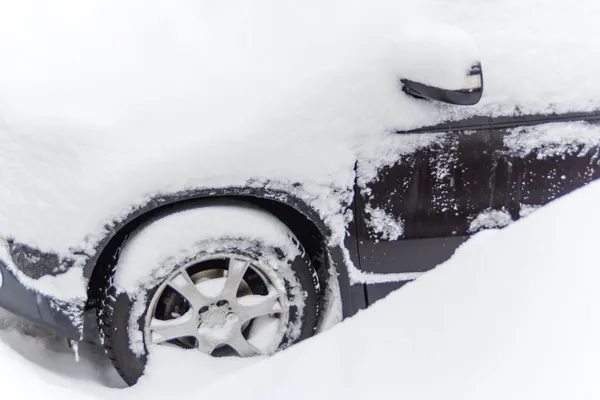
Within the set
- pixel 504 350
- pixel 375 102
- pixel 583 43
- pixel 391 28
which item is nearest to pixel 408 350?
pixel 504 350

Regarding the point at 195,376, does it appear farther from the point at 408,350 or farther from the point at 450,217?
the point at 450,217

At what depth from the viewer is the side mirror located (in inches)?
80.5

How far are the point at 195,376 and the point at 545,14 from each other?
1.88m

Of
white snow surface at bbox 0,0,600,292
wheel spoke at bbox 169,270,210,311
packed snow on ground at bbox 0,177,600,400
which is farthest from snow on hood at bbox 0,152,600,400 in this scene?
white snow surface at bbox 0,0,600,292

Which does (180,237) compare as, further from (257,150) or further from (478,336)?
(478,336)

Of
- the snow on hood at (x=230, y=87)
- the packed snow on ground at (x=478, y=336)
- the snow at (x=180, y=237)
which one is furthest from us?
the snow at (x=180, y=237)

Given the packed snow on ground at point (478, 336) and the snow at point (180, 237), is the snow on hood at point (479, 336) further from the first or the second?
the snow at point (180, 237)

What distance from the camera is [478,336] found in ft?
5.25

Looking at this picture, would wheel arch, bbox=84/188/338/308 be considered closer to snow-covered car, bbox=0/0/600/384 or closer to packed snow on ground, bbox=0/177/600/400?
snow-covered car, bbox=0/0/600/384

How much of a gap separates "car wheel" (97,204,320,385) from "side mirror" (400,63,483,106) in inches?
28.2

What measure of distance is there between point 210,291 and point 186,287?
0.09 meters

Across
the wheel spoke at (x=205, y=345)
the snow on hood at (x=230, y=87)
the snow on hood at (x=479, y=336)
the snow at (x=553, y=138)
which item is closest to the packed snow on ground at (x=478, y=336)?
the snow on hood at (x=479, y=336)

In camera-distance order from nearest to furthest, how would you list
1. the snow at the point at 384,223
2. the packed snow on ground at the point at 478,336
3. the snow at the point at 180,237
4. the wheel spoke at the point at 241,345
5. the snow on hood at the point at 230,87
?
the packed snow on ground at the point at 478,336
the snow on hood at the point at 230,87
the snow at the point at 180,237
the snow at the point at 384,223
the wheel spoke at the point at 241,345

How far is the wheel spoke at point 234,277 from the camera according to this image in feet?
7.45
